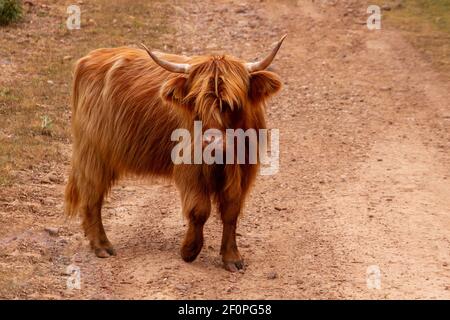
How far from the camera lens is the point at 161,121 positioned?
7.30 metres

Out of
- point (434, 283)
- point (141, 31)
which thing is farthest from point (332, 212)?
point (141, 31)

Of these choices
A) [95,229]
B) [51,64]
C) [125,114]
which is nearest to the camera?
[125,114]

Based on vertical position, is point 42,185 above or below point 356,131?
below

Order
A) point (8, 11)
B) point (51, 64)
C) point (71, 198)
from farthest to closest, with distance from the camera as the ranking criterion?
point (8, 11) → point (51, 64) → point (71, 198)

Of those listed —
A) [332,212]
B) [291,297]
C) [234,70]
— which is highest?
[234,70]

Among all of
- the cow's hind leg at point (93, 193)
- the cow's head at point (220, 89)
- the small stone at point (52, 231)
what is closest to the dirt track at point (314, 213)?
the small stone at point (52, 231)

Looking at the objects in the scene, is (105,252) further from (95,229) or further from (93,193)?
(93,193)

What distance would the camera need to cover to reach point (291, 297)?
21.7 feet

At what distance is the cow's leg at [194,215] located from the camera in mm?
6938

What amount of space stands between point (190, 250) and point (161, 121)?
3.23 ft

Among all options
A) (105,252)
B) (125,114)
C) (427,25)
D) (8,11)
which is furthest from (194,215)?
(427,25)

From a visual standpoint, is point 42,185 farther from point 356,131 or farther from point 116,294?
point 356,131

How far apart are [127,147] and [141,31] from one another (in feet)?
24.8

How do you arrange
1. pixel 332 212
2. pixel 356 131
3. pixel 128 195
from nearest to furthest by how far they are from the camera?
pixel 332 212
pixel 128 195
pixel 356 131
